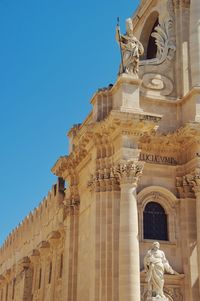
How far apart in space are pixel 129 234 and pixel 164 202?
304cm

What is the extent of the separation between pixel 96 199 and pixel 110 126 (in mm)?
2948

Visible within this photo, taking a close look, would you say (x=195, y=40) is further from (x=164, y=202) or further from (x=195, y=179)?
(x=164, y=202)

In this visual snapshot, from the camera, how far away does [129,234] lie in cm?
2242

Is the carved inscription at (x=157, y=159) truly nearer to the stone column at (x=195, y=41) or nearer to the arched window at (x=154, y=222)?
the arched window at (x=154, y=222)

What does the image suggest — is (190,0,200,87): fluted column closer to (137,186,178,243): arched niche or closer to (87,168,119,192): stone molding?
(137,186,178,243): arched niche

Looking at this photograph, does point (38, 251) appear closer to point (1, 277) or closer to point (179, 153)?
point (1, 277)

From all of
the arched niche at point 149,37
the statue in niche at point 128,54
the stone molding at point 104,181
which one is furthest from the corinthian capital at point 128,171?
the arched niche at point 149,37

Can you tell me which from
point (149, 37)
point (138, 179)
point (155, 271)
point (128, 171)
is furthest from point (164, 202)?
point (149, 37)

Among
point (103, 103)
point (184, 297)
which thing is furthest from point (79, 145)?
point (184, 297)

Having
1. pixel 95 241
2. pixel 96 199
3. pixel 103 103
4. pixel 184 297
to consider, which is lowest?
pixel 184 297

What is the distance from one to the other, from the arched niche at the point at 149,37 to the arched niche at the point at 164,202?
10189 mm

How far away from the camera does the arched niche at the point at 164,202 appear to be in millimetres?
24344

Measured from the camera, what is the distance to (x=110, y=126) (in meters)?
23.9

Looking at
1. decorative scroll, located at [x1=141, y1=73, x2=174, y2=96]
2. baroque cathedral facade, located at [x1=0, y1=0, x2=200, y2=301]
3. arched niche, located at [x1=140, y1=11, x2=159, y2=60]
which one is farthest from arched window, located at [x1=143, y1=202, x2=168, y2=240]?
arched niche, located at [x1=140, y1=11, x2=159, y2=60]
